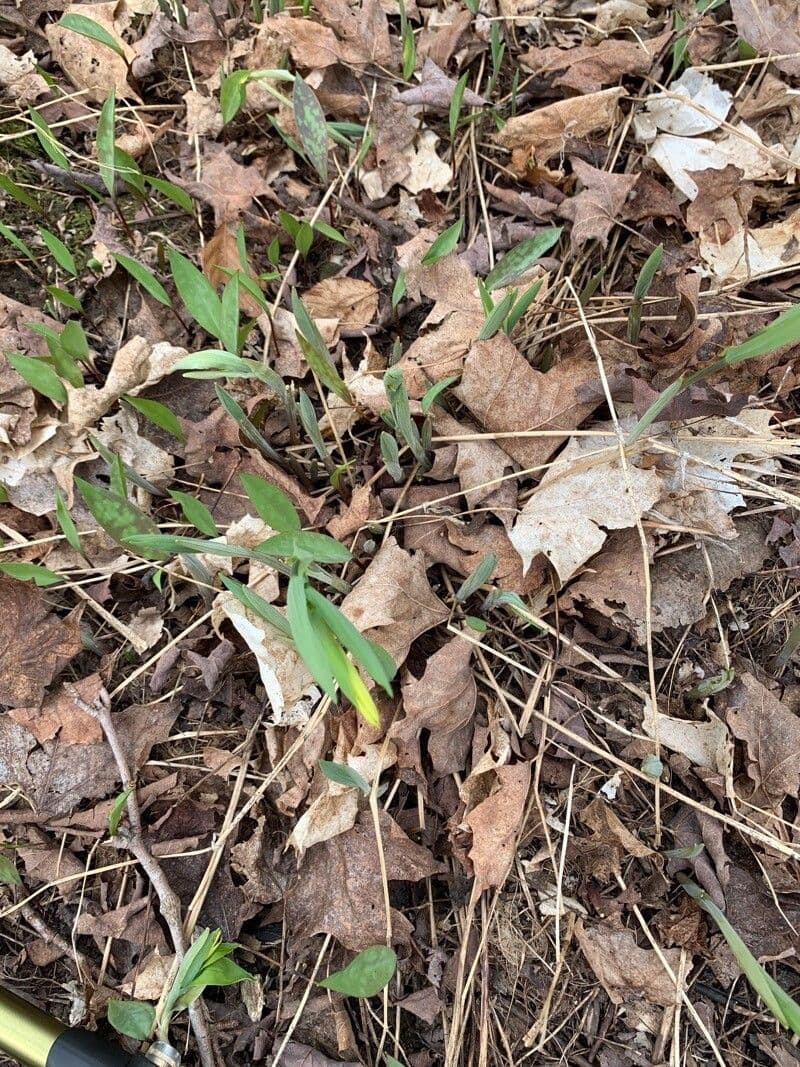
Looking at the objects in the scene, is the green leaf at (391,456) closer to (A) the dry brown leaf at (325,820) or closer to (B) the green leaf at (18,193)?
(A) the dry brown leaf at (325,820)

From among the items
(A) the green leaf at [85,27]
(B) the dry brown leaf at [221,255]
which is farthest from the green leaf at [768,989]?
(A) the green leaf at [85,27]

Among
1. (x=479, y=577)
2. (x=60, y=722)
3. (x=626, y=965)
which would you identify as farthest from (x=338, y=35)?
(x=626, y=965)

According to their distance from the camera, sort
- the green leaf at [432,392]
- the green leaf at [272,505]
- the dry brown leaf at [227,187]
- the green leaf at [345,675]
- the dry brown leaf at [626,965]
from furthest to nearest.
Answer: the dry brown leaf at [227,187]
the green leaf at [432,392]
the dry brown leaf at [626,965]
the green leaf at [272,505]
the green leaf at [345,675]

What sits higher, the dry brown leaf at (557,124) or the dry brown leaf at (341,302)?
the dry brown leaf at (557,124)

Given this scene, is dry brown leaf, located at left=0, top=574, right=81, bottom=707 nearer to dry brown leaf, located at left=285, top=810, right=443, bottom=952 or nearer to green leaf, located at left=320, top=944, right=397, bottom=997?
dry brown leaf, located at left=285, top=810, right=443, bottom=952

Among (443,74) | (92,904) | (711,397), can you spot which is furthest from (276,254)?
(92,904)

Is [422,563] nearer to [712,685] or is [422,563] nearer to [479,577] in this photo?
[479,577]
